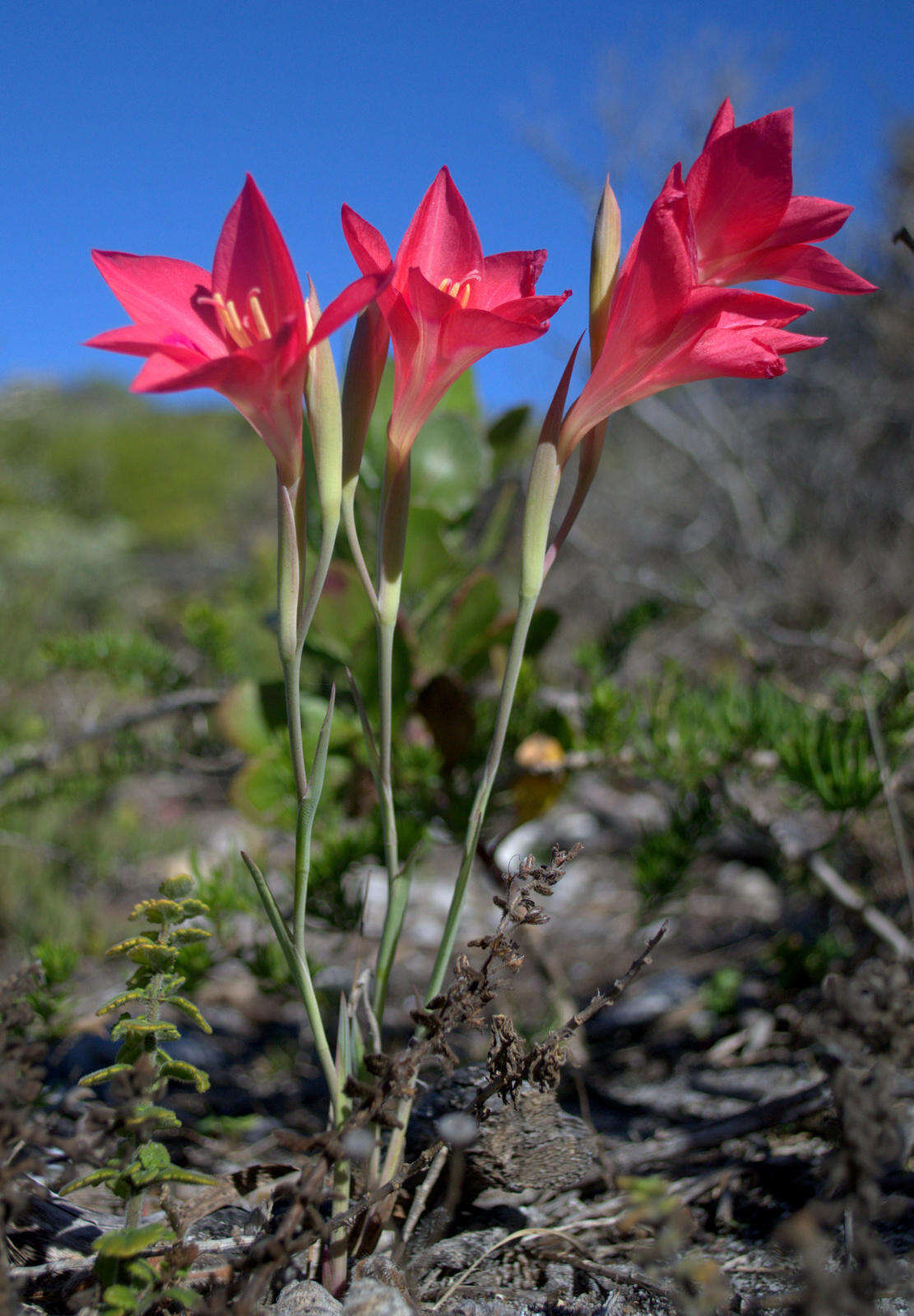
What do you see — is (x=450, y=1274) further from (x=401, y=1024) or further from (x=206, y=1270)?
(x=401, y=1024)

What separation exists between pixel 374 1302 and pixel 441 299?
30.7 inches

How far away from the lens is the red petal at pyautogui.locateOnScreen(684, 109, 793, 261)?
2.19ft

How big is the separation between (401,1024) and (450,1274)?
875 mm

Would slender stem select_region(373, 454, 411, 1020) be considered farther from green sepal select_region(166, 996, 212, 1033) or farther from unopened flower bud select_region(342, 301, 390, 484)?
green sepal select_region(166, 996, 212, 1033)

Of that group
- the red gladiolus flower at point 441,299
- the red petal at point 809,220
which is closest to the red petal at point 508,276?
the red gladiolus flower at point 441,299

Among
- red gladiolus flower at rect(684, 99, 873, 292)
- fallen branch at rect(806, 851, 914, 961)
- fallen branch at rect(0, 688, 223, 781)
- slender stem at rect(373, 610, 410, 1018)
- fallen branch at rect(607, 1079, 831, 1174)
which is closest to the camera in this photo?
red gladiolus flower at rect(684, 99, 873, 292)

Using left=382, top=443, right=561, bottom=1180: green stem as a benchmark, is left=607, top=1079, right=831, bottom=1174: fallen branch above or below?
below

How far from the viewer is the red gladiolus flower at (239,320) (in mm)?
623

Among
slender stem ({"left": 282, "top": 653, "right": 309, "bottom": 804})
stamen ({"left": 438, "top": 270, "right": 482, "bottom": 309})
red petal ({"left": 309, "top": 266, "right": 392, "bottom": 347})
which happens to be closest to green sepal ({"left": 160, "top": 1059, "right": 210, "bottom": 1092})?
slender stem ({"left": 282, "top": 653, "right": 309, "bottom": 804})

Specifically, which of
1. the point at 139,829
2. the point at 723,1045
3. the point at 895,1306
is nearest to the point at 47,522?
the point at 139,829

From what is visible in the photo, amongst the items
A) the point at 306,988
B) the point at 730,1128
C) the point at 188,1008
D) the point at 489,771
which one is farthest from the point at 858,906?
the point at 188,1008

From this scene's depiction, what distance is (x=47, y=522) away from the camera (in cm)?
757

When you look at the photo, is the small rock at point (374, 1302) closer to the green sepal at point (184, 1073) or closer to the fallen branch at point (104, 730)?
the green sepal at point (184, 1073)

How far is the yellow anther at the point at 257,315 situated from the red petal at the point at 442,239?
13 cm
